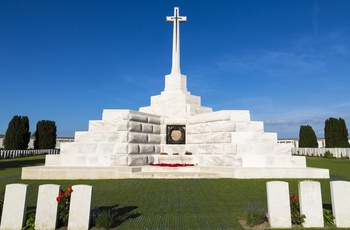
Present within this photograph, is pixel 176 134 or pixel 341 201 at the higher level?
pixel 176 134

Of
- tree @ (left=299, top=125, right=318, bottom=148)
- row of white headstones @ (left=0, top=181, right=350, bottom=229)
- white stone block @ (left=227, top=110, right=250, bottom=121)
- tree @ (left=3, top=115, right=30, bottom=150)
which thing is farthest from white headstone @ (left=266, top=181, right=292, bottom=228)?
tree @ (left=3, top=115, right=30, bottom=150)

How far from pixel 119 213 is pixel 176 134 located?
9641 mm

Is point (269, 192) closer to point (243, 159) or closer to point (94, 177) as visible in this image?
point (243, 159)

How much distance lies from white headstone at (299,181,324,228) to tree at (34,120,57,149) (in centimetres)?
4205

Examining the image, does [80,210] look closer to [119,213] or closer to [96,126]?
[119,213]

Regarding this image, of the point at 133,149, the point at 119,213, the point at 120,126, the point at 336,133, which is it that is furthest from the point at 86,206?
the point at 336,133

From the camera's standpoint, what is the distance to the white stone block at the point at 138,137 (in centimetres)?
1298

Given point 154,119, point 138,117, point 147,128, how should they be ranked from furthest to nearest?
point 154,119 < point 147,128 < point 138,117

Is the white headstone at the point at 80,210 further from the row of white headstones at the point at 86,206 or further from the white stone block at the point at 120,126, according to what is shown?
the white stone block at the point at 120,126

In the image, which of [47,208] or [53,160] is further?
[53,160]

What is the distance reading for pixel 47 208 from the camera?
4770mm

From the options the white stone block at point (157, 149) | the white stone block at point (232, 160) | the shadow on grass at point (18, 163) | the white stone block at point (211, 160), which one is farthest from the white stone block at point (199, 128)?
the shadow on grass at point (18, 163)

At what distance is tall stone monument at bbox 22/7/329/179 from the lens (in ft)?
37.2

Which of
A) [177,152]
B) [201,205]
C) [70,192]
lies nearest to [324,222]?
[201,205]
